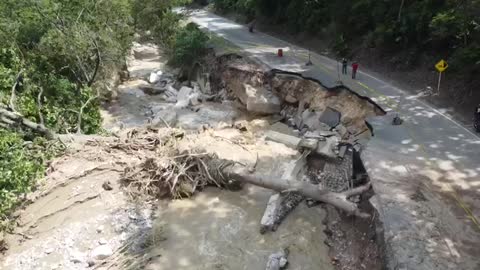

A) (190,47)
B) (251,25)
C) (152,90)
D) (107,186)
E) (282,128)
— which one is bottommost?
(107,186)

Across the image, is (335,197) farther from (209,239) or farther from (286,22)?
(286,22)

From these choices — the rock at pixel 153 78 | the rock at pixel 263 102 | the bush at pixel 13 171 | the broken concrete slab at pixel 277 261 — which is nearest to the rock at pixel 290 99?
the rock at pixel 263 102

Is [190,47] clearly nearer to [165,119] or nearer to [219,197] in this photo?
[165,119]

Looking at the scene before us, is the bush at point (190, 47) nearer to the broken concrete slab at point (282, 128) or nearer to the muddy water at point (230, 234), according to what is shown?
the broken concrete slab at point (282, 128)

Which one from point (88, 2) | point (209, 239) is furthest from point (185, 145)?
point (88, 2)

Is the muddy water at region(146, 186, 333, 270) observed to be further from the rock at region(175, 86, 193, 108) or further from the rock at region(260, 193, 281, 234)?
the rock at region(175, 86, 193, 108)

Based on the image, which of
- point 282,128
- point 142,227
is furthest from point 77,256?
point 282,128
